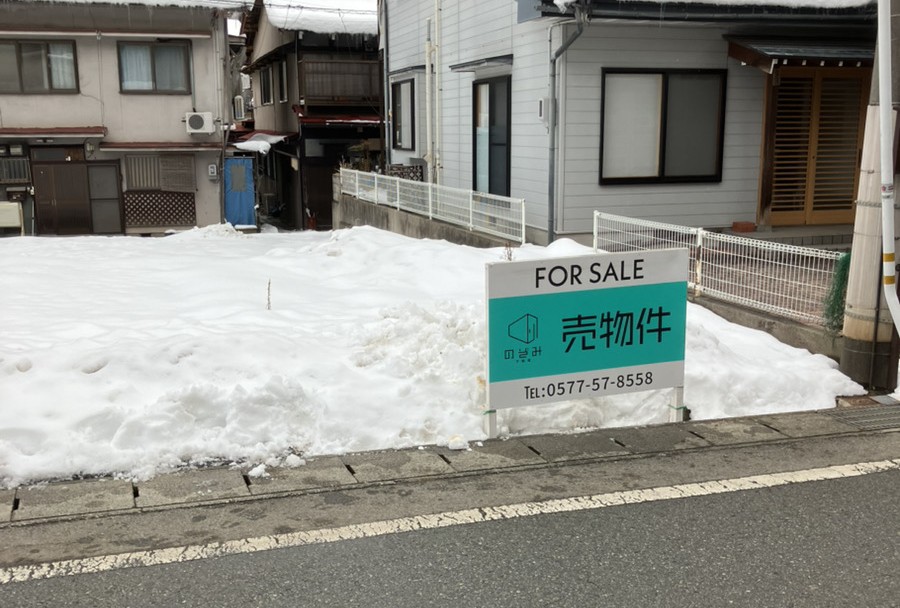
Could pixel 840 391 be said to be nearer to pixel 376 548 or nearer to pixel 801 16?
pixel 376 548

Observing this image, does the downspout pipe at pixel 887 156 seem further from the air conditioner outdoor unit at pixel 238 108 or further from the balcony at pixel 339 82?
the air conditioner outdoor unit at pixel 238 108

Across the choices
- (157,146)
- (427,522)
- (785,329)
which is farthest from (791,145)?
(157,146)

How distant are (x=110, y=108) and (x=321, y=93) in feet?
23.6

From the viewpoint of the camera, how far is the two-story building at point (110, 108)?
21.6 metres

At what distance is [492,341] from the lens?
17.5 feet

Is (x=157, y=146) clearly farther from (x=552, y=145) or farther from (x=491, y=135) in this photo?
(x=552, y=145)

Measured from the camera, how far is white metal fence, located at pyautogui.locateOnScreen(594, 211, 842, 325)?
7.37 m

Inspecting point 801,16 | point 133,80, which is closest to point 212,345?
point 801,16

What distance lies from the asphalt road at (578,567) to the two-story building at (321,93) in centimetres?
2119

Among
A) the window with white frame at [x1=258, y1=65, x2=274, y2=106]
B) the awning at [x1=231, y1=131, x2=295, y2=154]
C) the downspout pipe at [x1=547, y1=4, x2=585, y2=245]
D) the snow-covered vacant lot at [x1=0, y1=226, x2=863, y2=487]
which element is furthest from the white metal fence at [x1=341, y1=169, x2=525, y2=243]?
the window with white frame at [x1=258, y1=65, x2=274, y2=106]

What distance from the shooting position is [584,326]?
218 inches

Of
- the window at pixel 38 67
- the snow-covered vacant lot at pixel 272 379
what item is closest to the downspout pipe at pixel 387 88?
the window at pixel 38 67

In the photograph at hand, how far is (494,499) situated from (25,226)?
2168 centimetres

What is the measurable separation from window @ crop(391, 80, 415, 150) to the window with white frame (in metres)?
14.3
